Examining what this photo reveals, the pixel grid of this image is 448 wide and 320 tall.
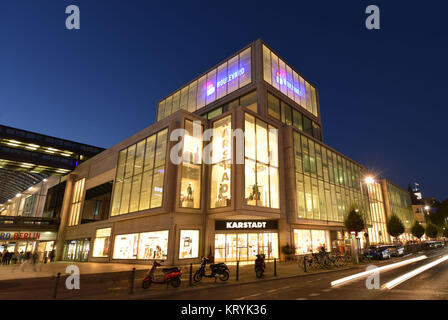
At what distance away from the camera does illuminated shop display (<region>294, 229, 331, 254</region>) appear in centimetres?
3128

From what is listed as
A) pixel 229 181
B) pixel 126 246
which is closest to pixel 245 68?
pixel 229 181

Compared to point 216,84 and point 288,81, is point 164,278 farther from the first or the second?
point 288,81

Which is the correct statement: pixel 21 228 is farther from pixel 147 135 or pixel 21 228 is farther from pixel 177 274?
pixel 177 274

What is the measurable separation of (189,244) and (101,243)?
50.6 ft

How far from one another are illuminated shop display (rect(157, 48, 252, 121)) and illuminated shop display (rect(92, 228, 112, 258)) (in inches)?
872

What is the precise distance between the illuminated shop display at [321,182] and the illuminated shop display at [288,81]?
7.49 metres

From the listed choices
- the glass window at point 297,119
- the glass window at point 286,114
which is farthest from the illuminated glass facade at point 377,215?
the glass window at point 286,114

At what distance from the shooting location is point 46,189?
2202 inches

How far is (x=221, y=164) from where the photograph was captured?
26.8 m

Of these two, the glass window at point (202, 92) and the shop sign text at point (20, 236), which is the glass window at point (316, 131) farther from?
the shop sign text at point (20, 236)

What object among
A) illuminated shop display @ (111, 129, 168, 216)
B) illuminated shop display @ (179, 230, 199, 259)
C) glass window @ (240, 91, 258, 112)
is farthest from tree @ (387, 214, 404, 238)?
illuminated shop display @ (111, 129, 168, 216)

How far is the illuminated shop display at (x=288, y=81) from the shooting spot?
3497cm

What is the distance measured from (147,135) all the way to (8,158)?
36085mm
